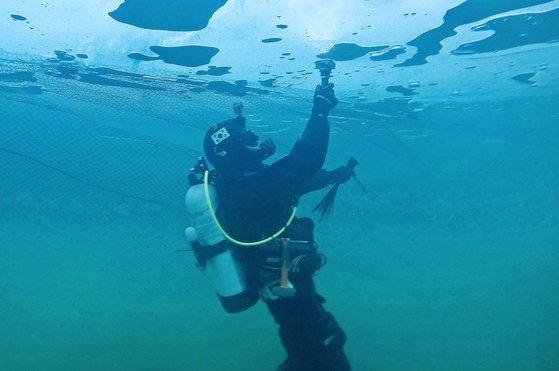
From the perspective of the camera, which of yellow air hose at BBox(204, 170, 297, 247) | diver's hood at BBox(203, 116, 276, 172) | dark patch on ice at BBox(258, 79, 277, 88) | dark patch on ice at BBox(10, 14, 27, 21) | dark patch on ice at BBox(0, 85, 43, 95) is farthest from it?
dark patch on ice at BBox(0, 85, 43, 95)

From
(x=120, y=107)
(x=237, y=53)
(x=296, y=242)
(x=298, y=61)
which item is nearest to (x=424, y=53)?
(x=298, y=61)

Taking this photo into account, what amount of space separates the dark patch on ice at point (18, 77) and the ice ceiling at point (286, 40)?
5.10 ft

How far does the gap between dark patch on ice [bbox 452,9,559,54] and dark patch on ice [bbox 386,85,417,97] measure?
3.07 meters

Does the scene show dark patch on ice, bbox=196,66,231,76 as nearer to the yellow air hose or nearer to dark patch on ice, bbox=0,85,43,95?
dark patch on ice, bbox=0,85,43,95

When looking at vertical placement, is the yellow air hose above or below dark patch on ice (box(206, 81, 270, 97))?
below

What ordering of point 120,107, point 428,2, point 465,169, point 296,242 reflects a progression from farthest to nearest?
point 465,169, point 120,107, point 428,2, point 296,242

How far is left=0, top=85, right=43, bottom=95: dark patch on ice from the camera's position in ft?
48.0

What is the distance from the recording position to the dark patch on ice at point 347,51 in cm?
1023

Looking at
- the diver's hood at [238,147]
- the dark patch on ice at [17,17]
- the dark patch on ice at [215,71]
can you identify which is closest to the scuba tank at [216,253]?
the diver's hood at [238,147]

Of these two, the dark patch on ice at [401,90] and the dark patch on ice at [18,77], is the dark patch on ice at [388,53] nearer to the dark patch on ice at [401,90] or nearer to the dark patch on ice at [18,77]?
the dark patch on ice at [401,90]

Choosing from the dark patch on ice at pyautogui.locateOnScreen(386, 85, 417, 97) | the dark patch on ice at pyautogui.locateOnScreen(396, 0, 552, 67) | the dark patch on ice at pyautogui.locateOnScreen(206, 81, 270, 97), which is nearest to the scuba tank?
the dark patch on ice at pyautogui.locateOnScreen(396, 0, 552, 67)

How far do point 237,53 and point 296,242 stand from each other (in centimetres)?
750

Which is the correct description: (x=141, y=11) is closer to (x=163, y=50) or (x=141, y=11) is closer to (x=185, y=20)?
(x=185, y=20)

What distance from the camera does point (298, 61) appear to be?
11039mm
